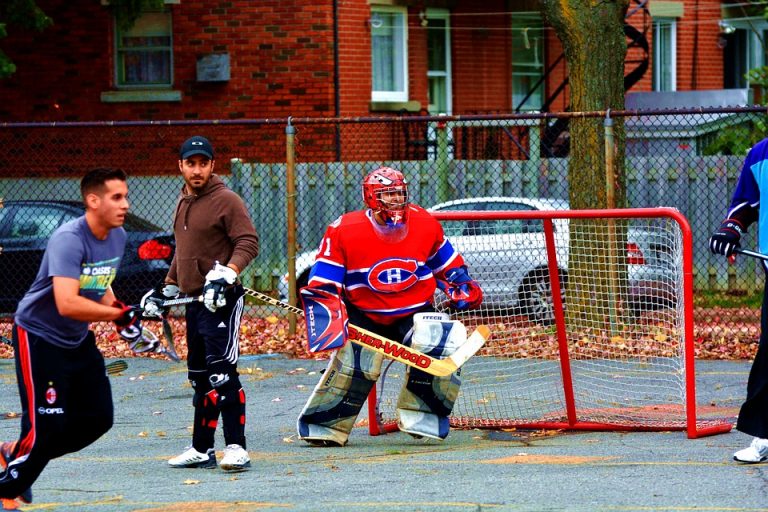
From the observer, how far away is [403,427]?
8109 millimetres

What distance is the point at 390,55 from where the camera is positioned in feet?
66.7

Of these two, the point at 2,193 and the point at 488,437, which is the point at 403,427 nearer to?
the point at 488,437

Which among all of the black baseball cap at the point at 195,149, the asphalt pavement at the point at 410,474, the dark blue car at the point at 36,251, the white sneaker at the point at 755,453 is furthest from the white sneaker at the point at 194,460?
the dark blue car at the point at 36,251

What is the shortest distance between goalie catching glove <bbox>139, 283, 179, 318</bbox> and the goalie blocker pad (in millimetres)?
757

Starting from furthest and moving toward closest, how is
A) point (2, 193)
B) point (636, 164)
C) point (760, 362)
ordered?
1. point (2, 193)
2. point (636, 164)
3. point (760, 362)

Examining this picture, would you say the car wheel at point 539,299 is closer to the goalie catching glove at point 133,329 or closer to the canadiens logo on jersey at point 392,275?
the canadiens logo on jersey at point 392,275

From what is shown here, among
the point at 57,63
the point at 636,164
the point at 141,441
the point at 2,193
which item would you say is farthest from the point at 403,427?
the point at 57,63

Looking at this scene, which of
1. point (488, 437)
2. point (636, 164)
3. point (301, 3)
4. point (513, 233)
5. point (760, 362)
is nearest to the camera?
point (760, 362)

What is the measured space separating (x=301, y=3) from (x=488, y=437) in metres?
11.4

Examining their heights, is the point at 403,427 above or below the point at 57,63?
below

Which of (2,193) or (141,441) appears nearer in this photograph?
(141,441)

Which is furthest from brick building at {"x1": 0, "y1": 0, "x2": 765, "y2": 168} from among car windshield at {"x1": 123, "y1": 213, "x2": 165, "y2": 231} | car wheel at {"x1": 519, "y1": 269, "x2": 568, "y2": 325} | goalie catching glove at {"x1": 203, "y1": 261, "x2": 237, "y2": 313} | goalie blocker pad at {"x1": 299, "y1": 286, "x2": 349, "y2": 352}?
goalie catching glove at {"x1": 203, "y1": 261, "x2": 237, "y2": 313}

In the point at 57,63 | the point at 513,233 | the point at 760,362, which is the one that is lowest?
the point at 760,362

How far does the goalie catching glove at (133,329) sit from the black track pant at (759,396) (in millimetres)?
3095
